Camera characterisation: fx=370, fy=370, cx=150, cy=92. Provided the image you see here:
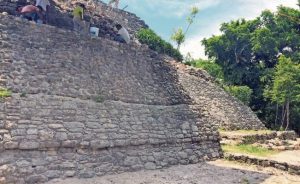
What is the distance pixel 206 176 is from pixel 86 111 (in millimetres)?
2955

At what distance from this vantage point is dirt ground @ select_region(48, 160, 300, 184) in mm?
7059

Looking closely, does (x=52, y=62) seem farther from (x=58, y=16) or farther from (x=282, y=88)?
(x=282, y=88)

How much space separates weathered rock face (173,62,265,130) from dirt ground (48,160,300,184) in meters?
6.81

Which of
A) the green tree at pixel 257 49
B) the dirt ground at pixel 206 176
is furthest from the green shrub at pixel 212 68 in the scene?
the dirt ground at pixel 206 176

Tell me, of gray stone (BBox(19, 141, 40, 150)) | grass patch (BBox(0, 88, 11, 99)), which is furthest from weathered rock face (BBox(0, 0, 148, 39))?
gray stone (BBox(19, 141, 40, 150))

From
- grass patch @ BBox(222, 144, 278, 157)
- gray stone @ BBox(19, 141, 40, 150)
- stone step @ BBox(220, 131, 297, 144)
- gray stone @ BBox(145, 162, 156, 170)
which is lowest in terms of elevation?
gray stone @ BBox(145, 162, 156, 170)

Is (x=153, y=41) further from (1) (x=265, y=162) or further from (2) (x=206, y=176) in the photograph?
(2) (x=206, y=176)

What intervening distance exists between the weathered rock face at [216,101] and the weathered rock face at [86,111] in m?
5.98

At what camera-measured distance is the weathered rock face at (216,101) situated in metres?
16.5

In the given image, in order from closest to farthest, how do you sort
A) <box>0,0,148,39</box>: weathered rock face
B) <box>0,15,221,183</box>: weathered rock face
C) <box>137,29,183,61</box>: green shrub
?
<box>0,15,221,183</box>: weathered rock face
<box>0,0,148,39</box>: weathered rock face
<box>137,29,183,61</box>: green shrub

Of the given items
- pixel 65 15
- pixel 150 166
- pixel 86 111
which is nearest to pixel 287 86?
pixel 65 15

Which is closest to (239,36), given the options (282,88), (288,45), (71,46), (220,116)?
(288,45)

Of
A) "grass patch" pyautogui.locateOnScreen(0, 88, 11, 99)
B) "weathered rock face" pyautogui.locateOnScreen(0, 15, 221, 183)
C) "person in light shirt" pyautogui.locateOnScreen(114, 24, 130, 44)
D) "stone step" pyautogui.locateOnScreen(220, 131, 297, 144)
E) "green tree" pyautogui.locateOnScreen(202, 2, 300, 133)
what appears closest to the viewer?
"weathered rock face" pyautogui.locateOnScreen(0, 15, 221, 183)

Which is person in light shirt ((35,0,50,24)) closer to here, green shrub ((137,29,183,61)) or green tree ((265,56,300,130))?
green shrub ((137,29,183,61))
